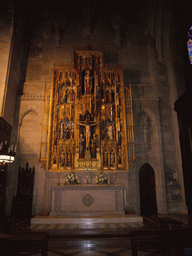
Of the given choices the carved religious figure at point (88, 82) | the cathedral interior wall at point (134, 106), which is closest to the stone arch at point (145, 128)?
the cathedral interior wall at point (134, 106)

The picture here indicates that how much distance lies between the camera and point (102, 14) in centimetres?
1488

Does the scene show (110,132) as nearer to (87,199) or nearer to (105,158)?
(105,158)

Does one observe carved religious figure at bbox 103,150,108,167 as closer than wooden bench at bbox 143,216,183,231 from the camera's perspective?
No

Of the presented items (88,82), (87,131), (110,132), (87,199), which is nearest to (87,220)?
(87,199)

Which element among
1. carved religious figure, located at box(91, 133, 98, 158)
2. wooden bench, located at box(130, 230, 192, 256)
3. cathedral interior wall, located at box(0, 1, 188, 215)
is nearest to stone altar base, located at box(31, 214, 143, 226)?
cathedral interior wall, located at box(0, 1, 188, 215)

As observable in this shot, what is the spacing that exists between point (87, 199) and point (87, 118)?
4159mm

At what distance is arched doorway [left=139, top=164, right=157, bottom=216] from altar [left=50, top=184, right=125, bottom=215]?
2.44 metres

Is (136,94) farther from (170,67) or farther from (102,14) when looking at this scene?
(102,14)

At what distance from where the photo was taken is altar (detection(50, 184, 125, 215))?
8.43 m

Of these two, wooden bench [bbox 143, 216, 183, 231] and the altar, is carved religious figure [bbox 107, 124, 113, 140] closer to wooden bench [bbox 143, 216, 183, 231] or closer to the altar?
the altar

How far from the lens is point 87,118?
416 inches

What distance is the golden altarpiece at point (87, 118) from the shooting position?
1027 centimetres

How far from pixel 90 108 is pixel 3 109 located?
4535 millimetres

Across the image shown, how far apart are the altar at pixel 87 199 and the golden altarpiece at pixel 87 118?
5.13 ft
